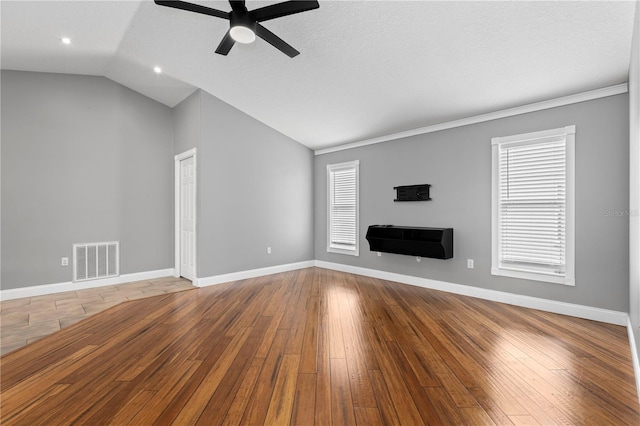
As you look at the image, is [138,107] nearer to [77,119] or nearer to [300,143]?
[77,119]

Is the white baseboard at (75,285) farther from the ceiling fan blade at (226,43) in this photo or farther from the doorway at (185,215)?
the ceiling fan blade at (226,43)

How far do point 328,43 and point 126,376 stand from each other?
3542 mm

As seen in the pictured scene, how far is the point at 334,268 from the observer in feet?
20.3

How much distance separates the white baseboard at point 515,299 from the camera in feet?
10.5

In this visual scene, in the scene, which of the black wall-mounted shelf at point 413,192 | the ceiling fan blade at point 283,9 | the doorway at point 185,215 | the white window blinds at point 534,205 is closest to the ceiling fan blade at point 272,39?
the ceiling fan blade at point 283,9

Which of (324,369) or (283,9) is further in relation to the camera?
(283,9)

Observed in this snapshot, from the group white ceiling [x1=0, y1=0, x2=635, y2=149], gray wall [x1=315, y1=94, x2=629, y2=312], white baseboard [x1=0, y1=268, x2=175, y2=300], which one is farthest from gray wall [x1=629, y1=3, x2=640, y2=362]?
white baseboard [x1=0, y1=268, x2=175, y2=300]

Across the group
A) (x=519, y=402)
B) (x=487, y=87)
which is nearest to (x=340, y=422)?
(x=519, y=402)

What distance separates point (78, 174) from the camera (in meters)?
4.74

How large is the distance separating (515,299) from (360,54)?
11.6ft

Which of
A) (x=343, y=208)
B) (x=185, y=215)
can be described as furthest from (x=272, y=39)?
(x=343, y=208)

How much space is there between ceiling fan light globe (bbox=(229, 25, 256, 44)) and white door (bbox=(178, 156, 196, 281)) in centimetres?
272

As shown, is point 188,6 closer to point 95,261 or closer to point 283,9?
point 283,9

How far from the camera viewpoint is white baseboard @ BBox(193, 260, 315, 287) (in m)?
4.84
